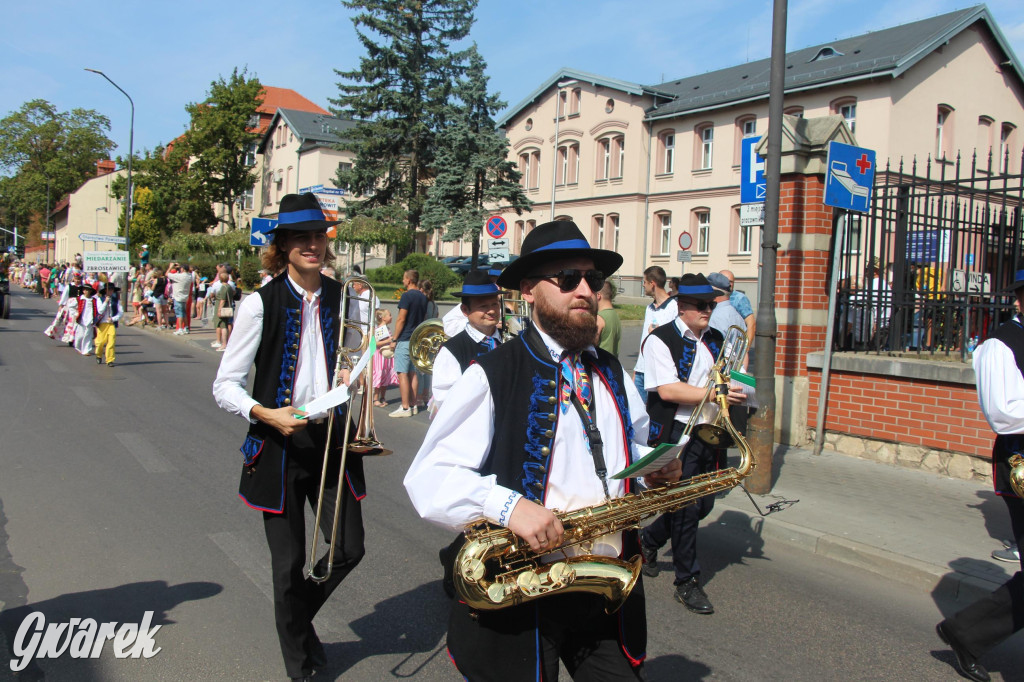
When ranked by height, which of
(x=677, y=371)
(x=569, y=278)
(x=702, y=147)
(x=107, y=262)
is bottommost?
(x=677, y=371)

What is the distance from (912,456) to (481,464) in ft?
23.8

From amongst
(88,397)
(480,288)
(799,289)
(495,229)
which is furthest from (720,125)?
(480,288)

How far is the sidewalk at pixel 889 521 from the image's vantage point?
17.7 ft

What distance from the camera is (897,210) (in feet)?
28.2

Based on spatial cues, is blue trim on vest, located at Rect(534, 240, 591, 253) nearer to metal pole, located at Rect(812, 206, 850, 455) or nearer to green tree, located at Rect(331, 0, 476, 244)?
metal pole, located at Rect(812, 206, 850, 455)

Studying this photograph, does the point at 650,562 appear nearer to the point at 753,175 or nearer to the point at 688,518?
the point at 688,518

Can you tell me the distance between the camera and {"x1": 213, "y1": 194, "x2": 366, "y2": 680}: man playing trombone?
339 cm

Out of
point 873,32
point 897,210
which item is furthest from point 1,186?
point 897,210

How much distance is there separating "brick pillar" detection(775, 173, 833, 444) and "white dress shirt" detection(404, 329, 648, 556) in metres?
7.02

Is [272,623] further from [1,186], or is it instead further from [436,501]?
[1,186]

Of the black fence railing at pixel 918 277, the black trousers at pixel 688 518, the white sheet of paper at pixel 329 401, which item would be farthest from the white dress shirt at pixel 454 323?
the black fence railing at pixel 918 277

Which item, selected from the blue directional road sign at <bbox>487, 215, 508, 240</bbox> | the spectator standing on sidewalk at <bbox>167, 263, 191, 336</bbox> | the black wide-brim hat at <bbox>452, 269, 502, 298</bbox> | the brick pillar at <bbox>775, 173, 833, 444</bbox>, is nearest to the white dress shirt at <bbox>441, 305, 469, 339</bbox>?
the black wide-brim hat at <bbox>452, 269, 502, 298</bbox>

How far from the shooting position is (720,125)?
36875mm

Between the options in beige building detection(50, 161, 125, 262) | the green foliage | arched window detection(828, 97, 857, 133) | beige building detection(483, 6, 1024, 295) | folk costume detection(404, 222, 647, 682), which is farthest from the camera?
beige building detection(50, 161, 125, 262)
